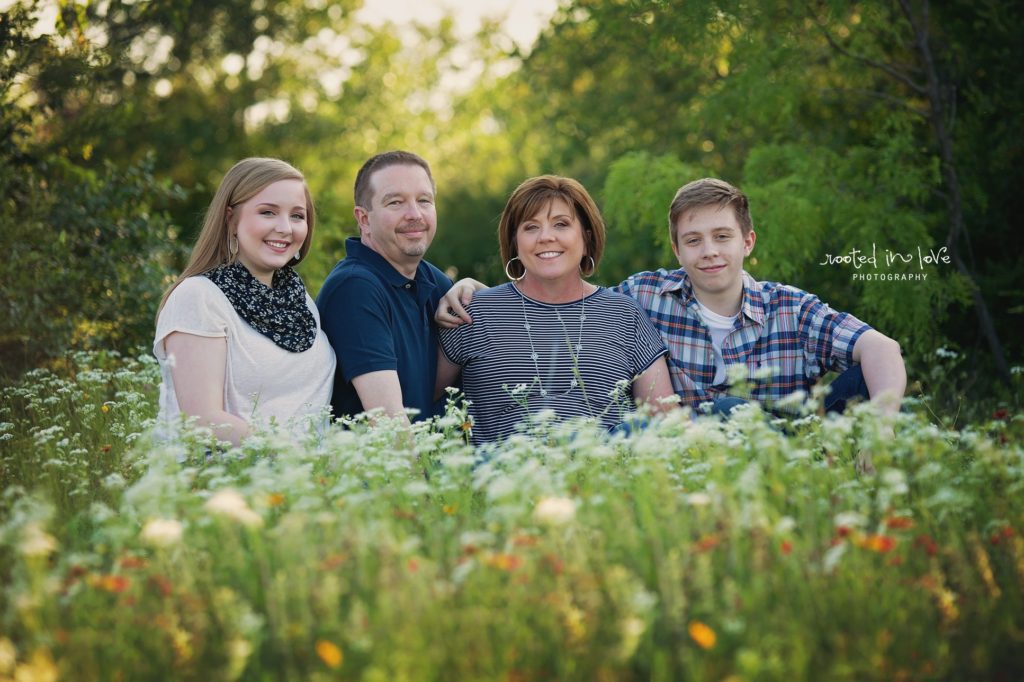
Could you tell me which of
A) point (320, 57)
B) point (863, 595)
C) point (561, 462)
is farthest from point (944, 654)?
point (320, 57)

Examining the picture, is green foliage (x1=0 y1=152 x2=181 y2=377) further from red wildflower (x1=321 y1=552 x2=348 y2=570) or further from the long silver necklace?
red wildflower (x1=321 y1=552 x2=348 y2=570)

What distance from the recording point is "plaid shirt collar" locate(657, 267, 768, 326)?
207 inches

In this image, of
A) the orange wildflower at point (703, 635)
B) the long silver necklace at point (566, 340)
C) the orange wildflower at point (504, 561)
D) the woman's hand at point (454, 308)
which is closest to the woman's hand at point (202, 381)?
the woman's hand at point (454, 308)

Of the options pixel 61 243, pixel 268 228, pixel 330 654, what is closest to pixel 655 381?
pixel 268 228

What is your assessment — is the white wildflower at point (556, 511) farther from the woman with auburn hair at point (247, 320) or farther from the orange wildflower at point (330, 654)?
the woman with auburn hair at point (247, 320)

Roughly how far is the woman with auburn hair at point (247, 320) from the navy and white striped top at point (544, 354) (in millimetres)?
720

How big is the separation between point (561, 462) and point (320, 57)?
69.2ft

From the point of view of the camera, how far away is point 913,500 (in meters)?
3.55

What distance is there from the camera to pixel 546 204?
5.16 metres

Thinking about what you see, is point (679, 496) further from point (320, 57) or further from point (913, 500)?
point (320, 57)

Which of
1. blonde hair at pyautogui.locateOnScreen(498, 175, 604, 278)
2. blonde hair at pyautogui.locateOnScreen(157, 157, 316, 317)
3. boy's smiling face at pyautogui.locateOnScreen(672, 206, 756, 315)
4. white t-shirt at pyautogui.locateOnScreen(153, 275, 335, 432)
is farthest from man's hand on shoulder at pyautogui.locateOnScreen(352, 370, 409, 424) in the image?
boy's smiling face at pyautogui.locateOnScreen(672, 206, 756, 315)

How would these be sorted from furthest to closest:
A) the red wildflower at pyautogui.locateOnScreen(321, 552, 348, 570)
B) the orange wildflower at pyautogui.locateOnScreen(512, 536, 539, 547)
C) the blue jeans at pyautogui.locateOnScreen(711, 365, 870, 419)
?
the blue jeans at pyautogui.locateOnScreen(711, 365, 870, 419)
the orange wildflower at pyautogui.locateOnScreen(512, 536, 539, 547)
the red wildflower at pyautogui.locateOnScreen(321, 552, 348, 570)

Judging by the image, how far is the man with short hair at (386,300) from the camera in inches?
190

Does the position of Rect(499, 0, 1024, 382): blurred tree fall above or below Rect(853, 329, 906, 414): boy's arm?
above
